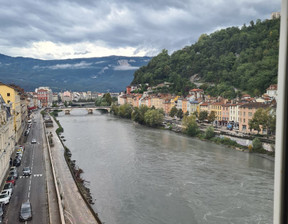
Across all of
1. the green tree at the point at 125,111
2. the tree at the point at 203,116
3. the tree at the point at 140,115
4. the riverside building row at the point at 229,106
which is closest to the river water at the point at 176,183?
the riverside building row at the point at 229,106

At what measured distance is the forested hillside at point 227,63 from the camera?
33188mm

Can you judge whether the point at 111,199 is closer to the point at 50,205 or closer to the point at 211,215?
the point at 50,205

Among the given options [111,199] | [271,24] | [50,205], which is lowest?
[111,199]

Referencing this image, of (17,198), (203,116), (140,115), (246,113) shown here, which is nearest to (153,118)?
(140,115)

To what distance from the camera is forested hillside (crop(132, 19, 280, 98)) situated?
33.2m

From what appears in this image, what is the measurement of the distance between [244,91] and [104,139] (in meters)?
20.9

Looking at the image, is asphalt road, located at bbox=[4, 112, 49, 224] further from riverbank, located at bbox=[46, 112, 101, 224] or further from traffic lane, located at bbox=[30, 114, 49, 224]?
riverbank, located at bbox=[46, 112, 101, 224]

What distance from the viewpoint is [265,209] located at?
817 centimetres

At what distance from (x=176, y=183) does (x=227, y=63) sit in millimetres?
35158

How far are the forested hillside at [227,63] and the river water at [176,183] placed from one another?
19.1 metres

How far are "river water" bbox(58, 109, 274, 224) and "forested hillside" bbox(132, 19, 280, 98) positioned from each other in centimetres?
1912

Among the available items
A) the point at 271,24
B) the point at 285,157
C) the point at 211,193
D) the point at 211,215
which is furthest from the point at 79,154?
the point at 271,24

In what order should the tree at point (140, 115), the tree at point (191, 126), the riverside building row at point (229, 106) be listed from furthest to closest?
the tree at point (140, 115), the tree at point (191, 126), the riverside building row at point (229, 106)

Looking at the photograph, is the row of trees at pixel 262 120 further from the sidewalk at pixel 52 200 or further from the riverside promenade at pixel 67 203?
the sidewalk at pixel 52 200
